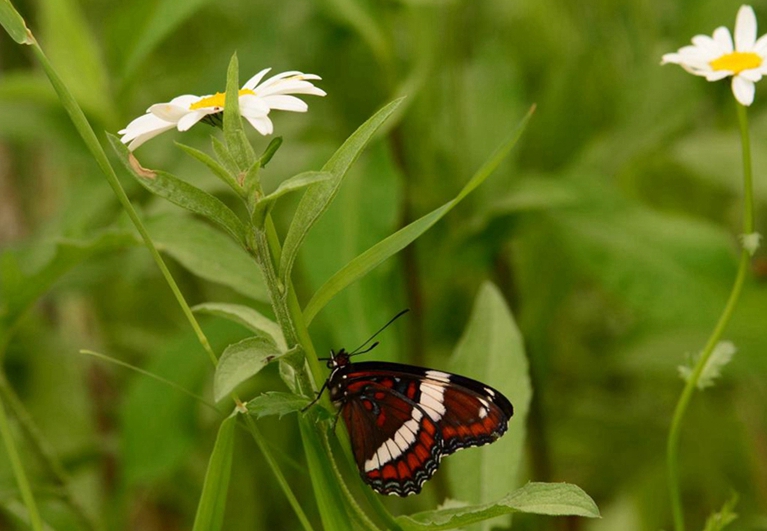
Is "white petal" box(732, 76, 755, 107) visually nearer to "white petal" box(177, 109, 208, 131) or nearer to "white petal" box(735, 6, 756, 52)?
"white petal" box(735, 6, 756, 52)

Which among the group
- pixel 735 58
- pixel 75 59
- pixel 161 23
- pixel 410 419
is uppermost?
pixel 75 59

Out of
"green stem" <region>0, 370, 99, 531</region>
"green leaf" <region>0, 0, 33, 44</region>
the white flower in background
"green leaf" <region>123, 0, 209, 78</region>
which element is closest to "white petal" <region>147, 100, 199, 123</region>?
the white flower in background

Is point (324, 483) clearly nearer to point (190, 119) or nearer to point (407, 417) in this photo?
point (407, 417)

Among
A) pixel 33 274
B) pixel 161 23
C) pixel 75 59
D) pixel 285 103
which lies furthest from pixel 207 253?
pixel 75 59

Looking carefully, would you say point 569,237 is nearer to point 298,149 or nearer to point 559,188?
point 559,188

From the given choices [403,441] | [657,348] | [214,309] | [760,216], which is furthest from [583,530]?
[214,309]
